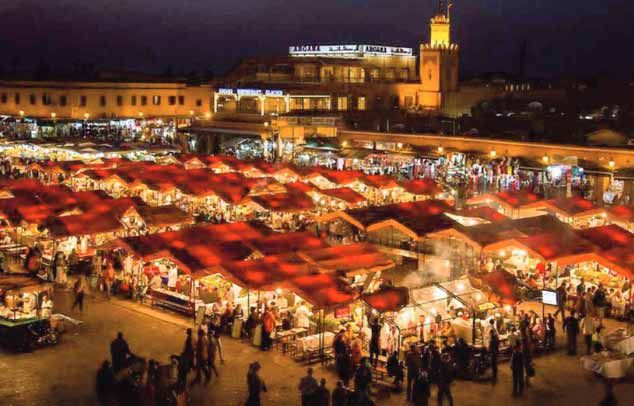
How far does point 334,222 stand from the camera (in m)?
21.5

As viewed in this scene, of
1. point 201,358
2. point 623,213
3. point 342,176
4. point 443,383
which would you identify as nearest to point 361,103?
point 342,176

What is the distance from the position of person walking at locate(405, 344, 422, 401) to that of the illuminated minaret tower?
46.4 metres

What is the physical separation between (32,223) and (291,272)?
8.12 m

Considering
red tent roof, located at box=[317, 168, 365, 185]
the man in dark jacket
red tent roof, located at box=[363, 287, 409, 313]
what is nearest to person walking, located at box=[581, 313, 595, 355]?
red tent roof, located at box=[363, 287, 409, 313]

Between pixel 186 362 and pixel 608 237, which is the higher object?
pixel 608 237

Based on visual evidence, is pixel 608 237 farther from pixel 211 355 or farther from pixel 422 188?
pixel 211 355

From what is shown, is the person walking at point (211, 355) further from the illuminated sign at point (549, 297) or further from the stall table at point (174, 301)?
the illuminated sign at point (549, 297)

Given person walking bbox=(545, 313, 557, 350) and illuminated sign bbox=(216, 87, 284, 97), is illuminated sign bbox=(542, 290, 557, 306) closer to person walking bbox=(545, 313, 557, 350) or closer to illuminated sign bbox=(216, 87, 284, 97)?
person walking bbox=(545, 313, 557, 350)

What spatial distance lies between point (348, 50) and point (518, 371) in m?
54.2

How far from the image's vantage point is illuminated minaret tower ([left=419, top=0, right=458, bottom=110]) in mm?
55219

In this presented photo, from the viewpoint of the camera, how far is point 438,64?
55812 millimetres

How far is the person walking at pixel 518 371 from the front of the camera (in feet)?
36.9

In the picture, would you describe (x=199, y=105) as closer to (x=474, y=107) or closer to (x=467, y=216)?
(x=474, y=107)

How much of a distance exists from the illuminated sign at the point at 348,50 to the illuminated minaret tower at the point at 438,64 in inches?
272
